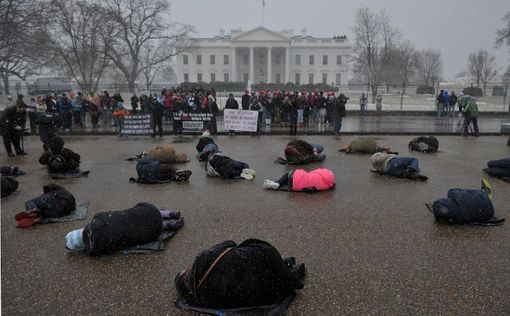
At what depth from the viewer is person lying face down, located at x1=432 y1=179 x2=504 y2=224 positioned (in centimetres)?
609

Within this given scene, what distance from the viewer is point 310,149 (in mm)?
11359

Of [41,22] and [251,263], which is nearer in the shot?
[251,263]

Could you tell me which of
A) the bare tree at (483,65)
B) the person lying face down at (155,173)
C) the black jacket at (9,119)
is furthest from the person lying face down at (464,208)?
the bare tree at (483,65)

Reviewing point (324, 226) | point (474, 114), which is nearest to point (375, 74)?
point (474, 114)

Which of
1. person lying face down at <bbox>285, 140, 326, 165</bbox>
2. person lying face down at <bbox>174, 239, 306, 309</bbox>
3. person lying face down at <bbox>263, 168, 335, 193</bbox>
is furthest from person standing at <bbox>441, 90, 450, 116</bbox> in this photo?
person lying face down at <bbox>174, 239, 306, 309</bbox>

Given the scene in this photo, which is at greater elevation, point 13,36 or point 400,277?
point 13,36

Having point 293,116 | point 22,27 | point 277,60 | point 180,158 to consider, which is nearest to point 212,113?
point 293,116

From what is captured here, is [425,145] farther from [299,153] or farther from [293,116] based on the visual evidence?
[293,116]

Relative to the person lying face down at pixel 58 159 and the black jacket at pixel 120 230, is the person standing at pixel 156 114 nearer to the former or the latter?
the person lying face down at pixel 58 159

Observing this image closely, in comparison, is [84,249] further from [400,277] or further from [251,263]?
[400,277]

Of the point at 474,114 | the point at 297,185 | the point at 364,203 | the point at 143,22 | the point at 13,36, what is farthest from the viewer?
the point at 143,22

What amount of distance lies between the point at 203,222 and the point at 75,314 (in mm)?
2801

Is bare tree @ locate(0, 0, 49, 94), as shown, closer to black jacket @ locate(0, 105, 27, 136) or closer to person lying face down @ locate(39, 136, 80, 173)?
black jacket @ locate(0, 105, 27, 136)

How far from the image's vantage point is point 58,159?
9805mm
